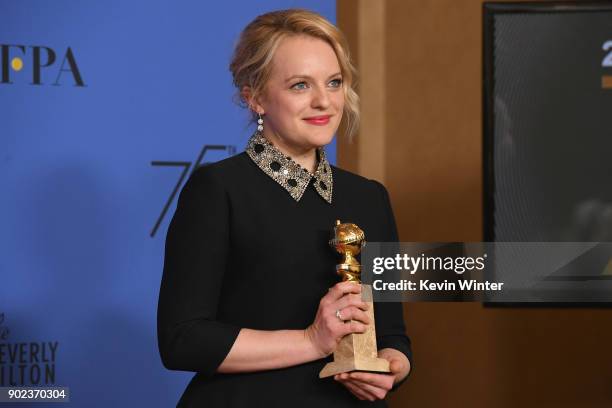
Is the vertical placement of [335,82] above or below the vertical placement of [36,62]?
below

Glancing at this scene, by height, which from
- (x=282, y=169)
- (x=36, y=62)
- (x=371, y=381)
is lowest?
(x=371, y=381)

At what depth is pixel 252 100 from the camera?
1.40 metres

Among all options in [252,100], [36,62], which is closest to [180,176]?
[36,62]

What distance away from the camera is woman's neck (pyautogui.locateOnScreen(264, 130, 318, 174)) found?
4.60ft

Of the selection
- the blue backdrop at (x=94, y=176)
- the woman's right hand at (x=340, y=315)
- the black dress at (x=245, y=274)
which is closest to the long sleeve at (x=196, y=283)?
the black dress at (x=245, y=274)

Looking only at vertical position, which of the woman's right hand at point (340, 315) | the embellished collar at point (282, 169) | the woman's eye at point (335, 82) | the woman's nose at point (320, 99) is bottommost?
the woman's right hand at point (340, 315)

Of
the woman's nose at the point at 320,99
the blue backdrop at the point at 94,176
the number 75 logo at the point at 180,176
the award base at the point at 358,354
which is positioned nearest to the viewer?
the award base at the point at 358,354

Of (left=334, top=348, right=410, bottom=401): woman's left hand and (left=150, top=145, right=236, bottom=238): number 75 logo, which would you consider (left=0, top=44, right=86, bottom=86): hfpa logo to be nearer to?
(left=150, top=145, right=236, bottom=238): number 75 logo

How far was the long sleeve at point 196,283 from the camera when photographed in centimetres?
123

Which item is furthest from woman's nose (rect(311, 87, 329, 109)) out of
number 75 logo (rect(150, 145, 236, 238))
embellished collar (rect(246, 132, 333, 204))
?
number 75 logo (rect(150, 145, 236, 238))

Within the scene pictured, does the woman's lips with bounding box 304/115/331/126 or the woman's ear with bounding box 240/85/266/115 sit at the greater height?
the woman's ear with bounding box 240/85/266/115

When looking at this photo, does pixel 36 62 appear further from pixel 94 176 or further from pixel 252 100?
pixel 252 100

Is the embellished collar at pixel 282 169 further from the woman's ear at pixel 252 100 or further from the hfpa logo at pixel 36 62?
the hfpa logo at pixel 36 62

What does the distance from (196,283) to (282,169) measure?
9.9 inches
